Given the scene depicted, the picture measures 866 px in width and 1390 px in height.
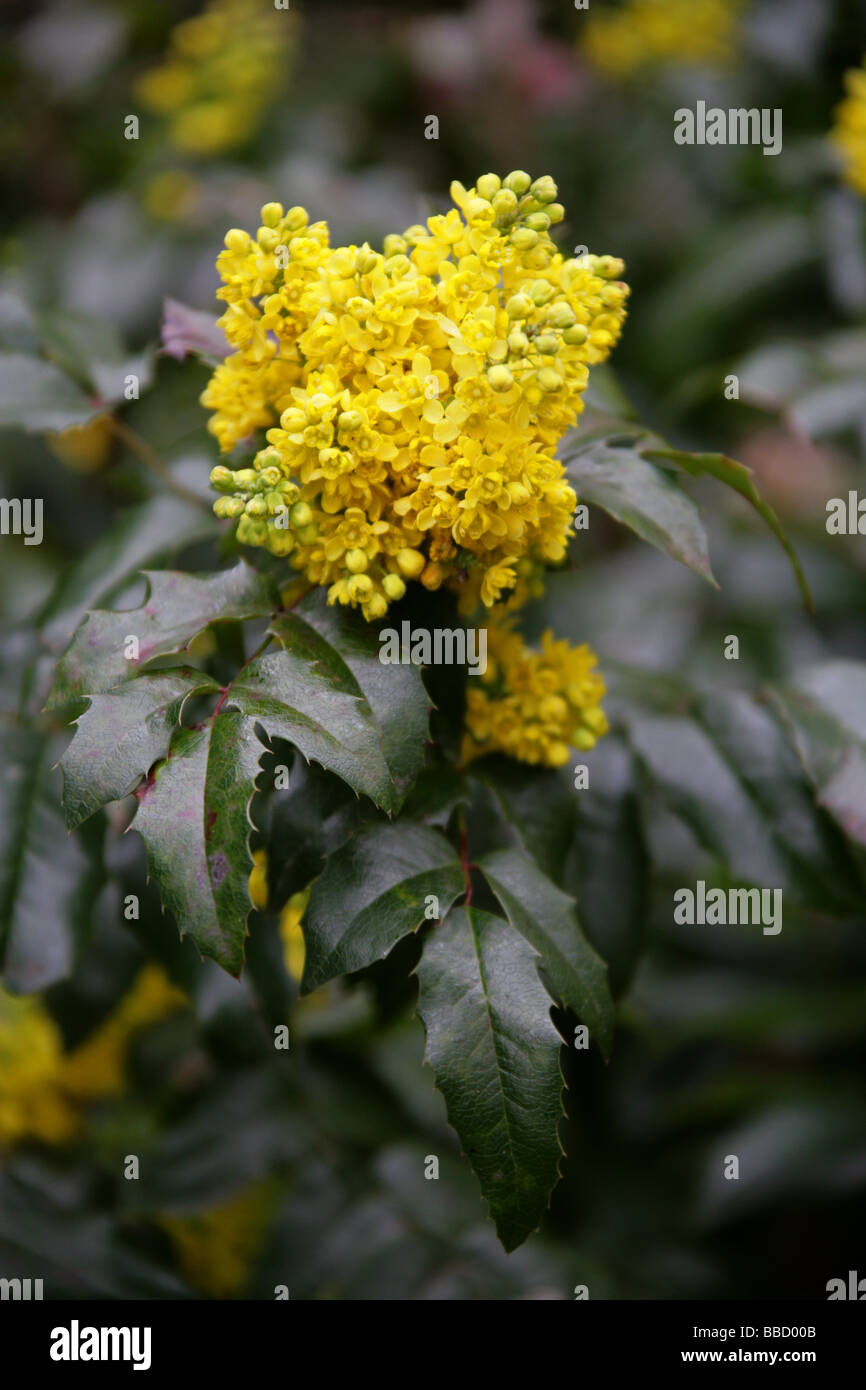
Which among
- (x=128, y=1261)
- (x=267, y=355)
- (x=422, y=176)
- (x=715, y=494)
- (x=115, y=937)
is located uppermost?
(x=422, y=176)

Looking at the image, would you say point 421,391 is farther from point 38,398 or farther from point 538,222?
point 38,398

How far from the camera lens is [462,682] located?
119cm

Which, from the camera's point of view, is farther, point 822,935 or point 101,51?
point 101,51

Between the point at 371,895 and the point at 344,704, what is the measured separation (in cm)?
19

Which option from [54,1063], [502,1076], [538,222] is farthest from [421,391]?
[54,1063]

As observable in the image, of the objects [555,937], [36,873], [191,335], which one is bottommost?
[555,937]

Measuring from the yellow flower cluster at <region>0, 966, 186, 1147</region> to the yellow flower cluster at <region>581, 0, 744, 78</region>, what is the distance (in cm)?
281

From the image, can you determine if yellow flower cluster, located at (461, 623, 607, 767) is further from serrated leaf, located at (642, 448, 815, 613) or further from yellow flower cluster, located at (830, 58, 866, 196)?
yellow flower cluster, located at (830, 58, 866, 196)

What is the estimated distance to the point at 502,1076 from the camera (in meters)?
1.02

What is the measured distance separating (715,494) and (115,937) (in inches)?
82.2

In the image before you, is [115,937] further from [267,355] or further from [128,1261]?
[267,355]
